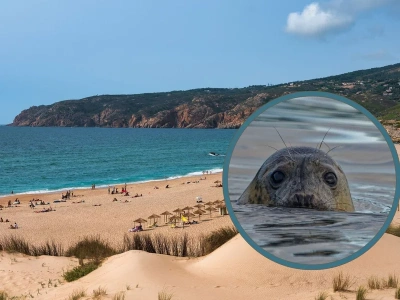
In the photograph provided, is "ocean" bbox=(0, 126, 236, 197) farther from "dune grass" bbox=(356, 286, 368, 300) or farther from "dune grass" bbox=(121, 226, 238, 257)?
"dune grass" bbox=(356, 286, 368, 300)

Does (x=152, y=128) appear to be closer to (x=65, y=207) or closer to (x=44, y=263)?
(x=65, y=207)

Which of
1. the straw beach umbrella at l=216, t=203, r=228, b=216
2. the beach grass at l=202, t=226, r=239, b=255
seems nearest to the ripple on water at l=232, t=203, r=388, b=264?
the beach grass at l=202, t=226, r=239, b=255

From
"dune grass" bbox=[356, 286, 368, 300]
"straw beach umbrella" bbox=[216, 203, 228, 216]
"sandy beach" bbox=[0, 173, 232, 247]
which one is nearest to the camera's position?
"dune grass" bbox=[356, 286, 368, 300]

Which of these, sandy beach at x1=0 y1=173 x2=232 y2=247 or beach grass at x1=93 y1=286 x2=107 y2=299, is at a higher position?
beach grass at x1=93 y1=286 x2=107 y2=299

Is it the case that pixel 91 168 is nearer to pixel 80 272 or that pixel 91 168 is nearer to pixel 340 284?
pixel 80 272

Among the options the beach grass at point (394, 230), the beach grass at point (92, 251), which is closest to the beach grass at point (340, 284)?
the beach grass at point (394, 230)

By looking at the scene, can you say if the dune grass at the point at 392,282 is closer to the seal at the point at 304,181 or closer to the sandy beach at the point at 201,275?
the sandy beach at the point at 201,275

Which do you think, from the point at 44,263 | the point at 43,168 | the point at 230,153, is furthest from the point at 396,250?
the point at 43,168

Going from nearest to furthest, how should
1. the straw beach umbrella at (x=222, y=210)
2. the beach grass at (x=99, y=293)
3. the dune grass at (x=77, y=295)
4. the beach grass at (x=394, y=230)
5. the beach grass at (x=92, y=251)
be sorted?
the beach grass at (x=99, y=293) < the dune grass at (x=77, y=295) < the beach grass at (x=394, y=230) < the beach grass at (x=92, y=251) < the straw beach umbrella at (x=222, y=210)
